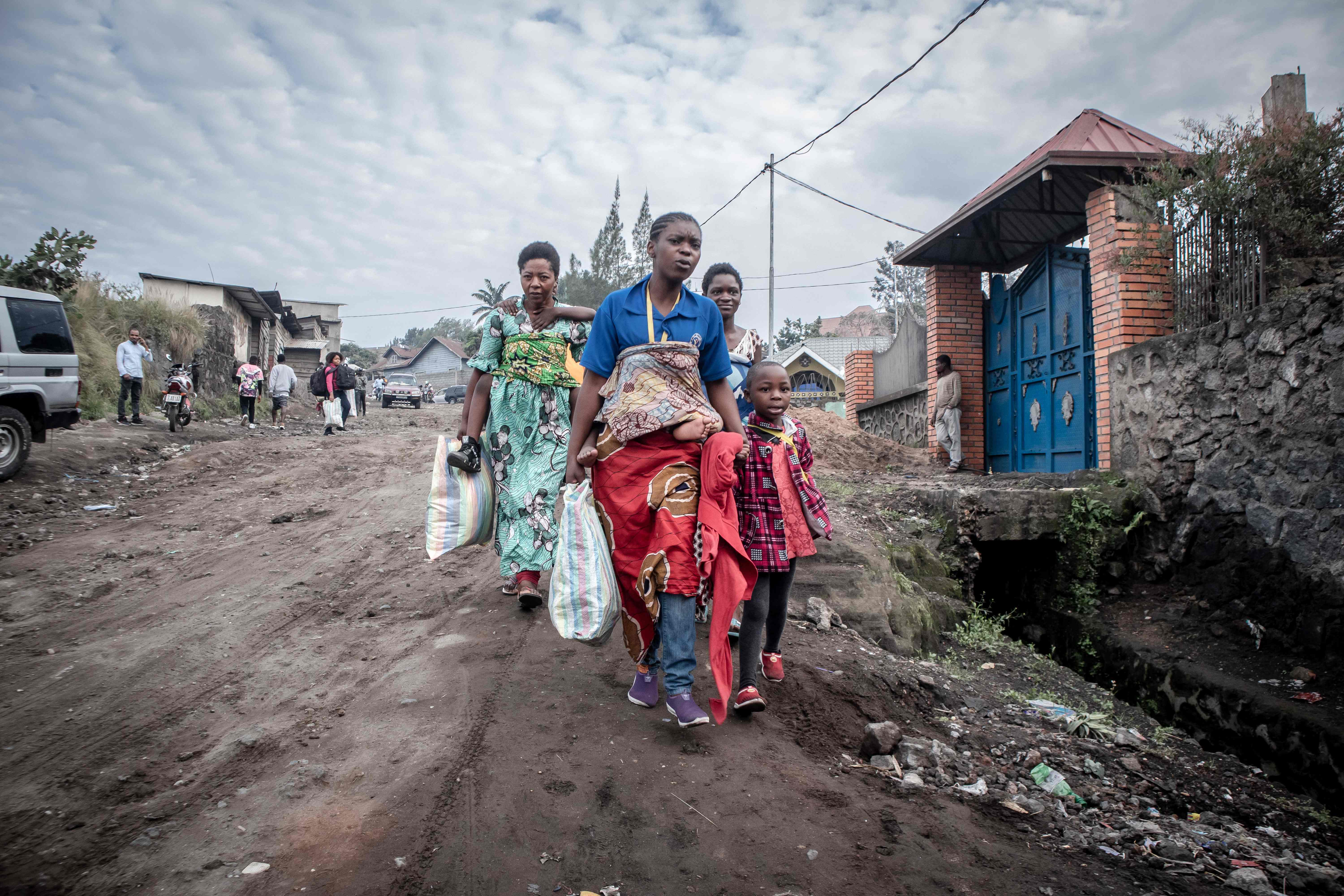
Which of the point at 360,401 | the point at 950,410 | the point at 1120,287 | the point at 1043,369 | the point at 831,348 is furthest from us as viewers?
the point at 831,348

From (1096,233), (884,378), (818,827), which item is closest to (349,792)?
(818,827)

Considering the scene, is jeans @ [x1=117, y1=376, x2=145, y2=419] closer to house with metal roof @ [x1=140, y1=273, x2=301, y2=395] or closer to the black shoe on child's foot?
house with metal roof @ [x1=140, y1=273, x2=301, y2=395]

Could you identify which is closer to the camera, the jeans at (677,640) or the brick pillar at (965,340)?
the jeans at (677,640)

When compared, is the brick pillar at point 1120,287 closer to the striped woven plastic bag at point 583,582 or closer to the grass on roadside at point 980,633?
the grass on roadside at point 980,633

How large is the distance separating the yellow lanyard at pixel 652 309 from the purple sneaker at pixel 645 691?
1.28 meters

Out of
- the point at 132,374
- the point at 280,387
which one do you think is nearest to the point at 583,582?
the point at 132,374

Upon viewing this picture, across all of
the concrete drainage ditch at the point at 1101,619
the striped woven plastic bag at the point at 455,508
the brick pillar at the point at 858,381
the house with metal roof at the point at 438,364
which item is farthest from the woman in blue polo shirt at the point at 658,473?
the house with metal roof at the point at 438,364

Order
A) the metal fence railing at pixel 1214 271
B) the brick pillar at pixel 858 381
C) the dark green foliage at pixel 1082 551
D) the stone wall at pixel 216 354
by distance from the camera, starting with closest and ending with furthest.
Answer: the metal fence railing at pixel 1214 271 < the dark green foliage at pixel 1082 551 < the brick pillar at pixel 858 381 < the stone wall at pixel 216 354

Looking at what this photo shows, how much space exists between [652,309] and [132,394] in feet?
42.4

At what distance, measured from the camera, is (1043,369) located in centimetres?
843

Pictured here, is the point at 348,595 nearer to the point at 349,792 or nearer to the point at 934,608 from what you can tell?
the point at 349,792

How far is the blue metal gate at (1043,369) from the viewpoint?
7.64m

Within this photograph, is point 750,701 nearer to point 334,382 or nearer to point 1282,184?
point 1282,184

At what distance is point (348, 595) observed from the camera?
4.33m
